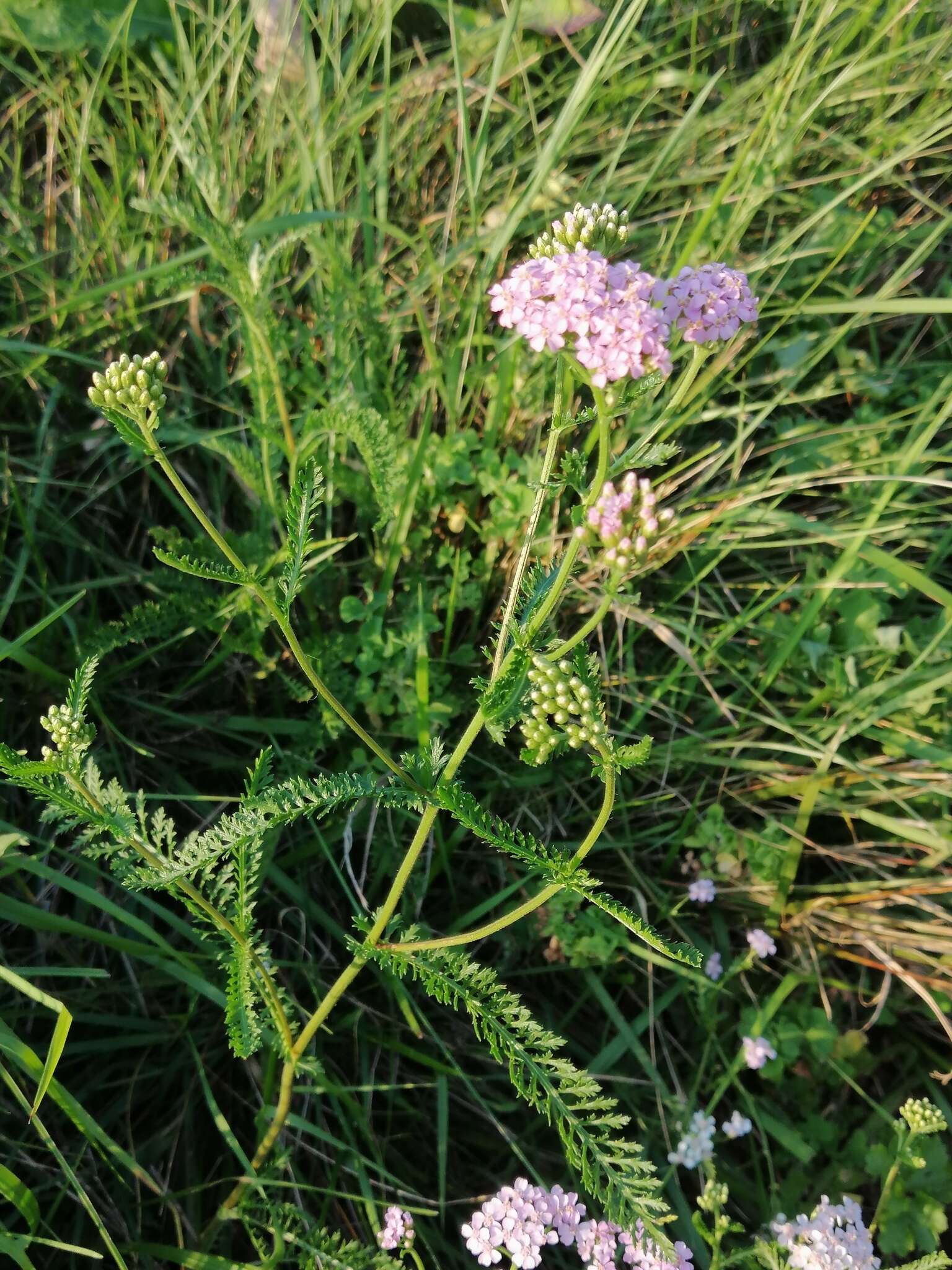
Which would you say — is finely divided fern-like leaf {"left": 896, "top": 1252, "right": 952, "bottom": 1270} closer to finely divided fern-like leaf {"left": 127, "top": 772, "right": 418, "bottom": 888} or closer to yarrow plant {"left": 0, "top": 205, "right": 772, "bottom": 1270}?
yarrow plant {"left": 0, "top": 205, "right": 772, "bottom": 1270}

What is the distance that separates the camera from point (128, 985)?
92.4 inches

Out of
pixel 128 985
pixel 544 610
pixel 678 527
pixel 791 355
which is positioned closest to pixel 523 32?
pixel 791 355

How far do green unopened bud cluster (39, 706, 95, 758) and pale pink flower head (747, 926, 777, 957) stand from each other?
6.10 ft

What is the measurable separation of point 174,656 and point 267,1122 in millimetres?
1333

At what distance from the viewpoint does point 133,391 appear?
145 centimetres

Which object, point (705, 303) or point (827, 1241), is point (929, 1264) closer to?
point (827, 1241)

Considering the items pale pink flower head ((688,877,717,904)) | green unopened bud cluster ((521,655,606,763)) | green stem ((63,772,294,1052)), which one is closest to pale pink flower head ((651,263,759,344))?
green unopened bud cluster ((521,655,606,763))

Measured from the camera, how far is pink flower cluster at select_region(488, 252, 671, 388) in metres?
1.37

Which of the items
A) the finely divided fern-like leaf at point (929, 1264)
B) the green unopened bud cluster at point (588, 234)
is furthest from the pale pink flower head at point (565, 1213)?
the green unopened bud cluster at point (588, 234)

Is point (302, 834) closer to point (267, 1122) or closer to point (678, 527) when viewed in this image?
point (267, 1122)

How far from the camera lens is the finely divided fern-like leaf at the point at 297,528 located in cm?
152

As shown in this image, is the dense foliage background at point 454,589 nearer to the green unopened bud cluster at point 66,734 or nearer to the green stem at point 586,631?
the green unopened bud cluster at point 66,734

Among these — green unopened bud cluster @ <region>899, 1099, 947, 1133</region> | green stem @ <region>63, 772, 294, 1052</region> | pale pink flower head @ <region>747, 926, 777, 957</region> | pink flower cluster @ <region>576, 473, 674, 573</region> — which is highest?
pink flower cluster @ <region>576, 473, 674, 573</region>

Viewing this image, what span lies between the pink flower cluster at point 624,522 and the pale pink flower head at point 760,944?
1.60 m
